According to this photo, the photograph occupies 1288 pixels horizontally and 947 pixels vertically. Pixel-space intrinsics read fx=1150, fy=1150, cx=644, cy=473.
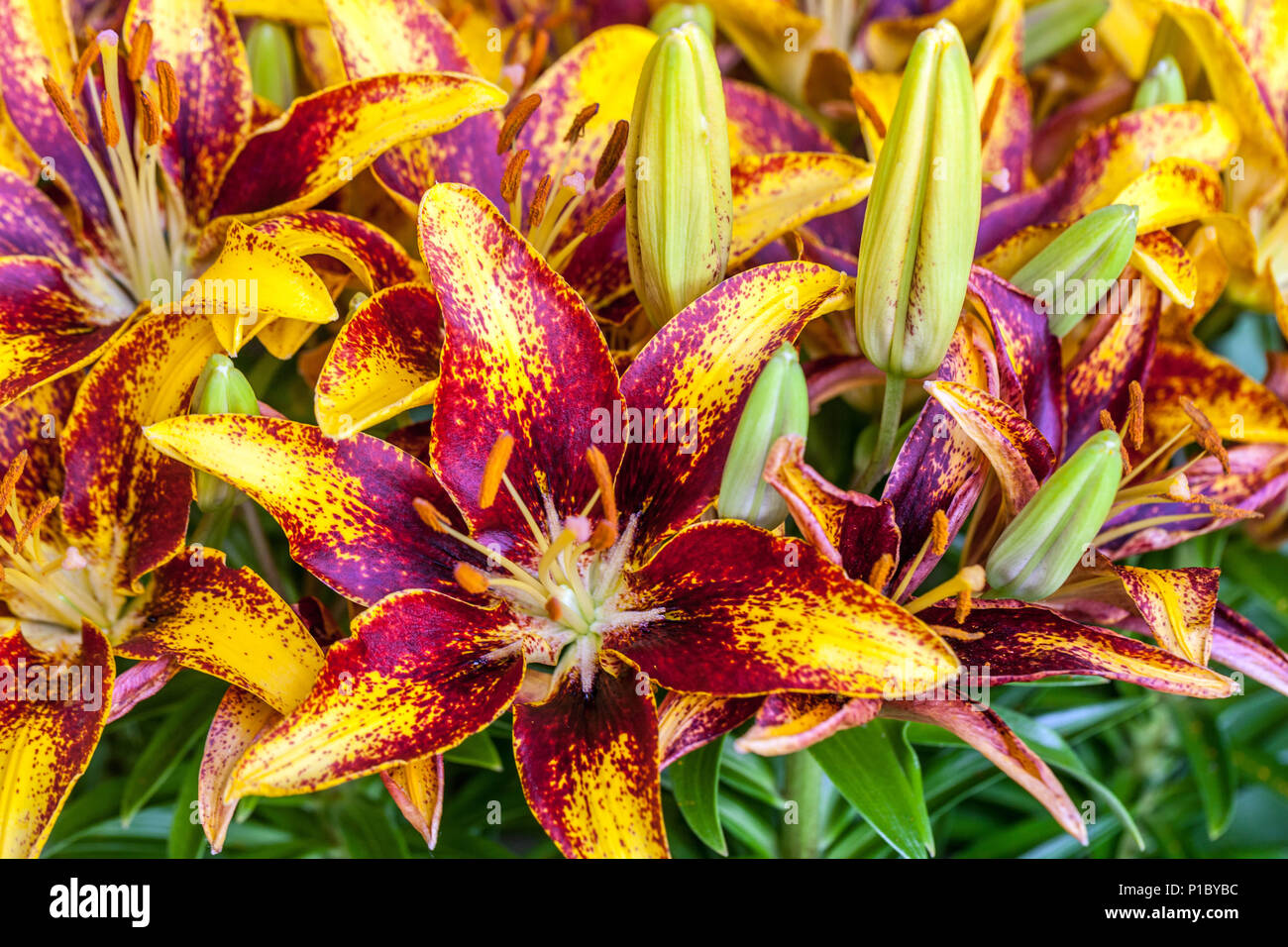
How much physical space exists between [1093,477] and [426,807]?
1.07 feet

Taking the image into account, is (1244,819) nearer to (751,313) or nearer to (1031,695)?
(1031,695)

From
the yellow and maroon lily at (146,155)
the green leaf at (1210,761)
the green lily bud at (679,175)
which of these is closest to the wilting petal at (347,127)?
the yellow and maroon lily at (146,155)

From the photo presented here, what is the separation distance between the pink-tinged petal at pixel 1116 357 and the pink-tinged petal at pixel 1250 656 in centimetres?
12

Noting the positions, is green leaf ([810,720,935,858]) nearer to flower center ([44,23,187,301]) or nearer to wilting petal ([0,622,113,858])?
wilting petal ([0,622,113,858])

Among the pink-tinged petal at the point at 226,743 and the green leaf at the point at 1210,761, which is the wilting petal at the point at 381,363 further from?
the green leaf at the point at 1210,761

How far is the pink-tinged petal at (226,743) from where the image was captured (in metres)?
0.52

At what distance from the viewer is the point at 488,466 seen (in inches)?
19.5

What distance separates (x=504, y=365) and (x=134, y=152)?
35 centimetres

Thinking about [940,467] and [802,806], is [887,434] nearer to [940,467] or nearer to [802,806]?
[940,467]

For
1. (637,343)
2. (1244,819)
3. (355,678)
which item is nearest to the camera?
(355,678)

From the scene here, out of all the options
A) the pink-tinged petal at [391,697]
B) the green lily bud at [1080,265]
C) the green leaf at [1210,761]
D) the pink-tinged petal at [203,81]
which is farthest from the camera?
the green leaf at [1210,761]

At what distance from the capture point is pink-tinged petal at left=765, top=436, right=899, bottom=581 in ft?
1.57

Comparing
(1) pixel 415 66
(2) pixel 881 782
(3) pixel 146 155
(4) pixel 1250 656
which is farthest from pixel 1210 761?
(3) pixel 146 155

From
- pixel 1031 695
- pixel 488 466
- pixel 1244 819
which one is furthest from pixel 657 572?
pixel 1244 819
